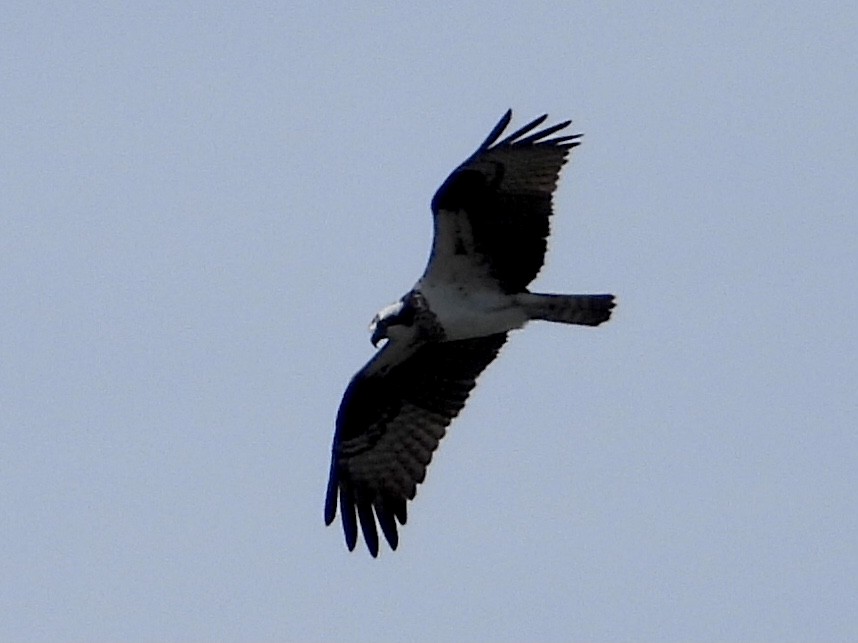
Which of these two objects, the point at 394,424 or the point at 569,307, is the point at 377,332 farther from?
the point at 569,307

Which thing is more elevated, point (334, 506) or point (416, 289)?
point (416, 289)

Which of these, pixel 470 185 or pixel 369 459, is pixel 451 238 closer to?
pixel 470 185

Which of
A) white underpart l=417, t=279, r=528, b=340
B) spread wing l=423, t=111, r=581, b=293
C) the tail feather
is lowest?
the tail feather

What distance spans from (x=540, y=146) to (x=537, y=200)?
12.9 inches

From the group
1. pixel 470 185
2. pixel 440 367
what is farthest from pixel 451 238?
pixel 440 367

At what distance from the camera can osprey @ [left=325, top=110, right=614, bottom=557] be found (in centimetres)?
1220

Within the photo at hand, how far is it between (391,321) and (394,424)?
1043mm

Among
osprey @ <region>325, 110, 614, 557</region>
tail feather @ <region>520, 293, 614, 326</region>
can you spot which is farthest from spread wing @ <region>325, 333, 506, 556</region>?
tail feather @ <region>520, 293, 614, 326</region>

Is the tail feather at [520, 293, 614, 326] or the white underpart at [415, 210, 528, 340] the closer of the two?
the tail feather at [520, 293, 614, 326]

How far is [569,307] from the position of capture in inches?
484

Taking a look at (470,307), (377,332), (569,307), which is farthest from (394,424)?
(569,307)

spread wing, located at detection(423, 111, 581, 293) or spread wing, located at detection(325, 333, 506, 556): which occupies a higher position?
spread wing, located at detection(423, 111, 581, 293)

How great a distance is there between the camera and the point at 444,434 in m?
13.3

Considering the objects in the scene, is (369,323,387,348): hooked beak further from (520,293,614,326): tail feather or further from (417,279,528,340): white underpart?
(520,293,614,326): tail feather
